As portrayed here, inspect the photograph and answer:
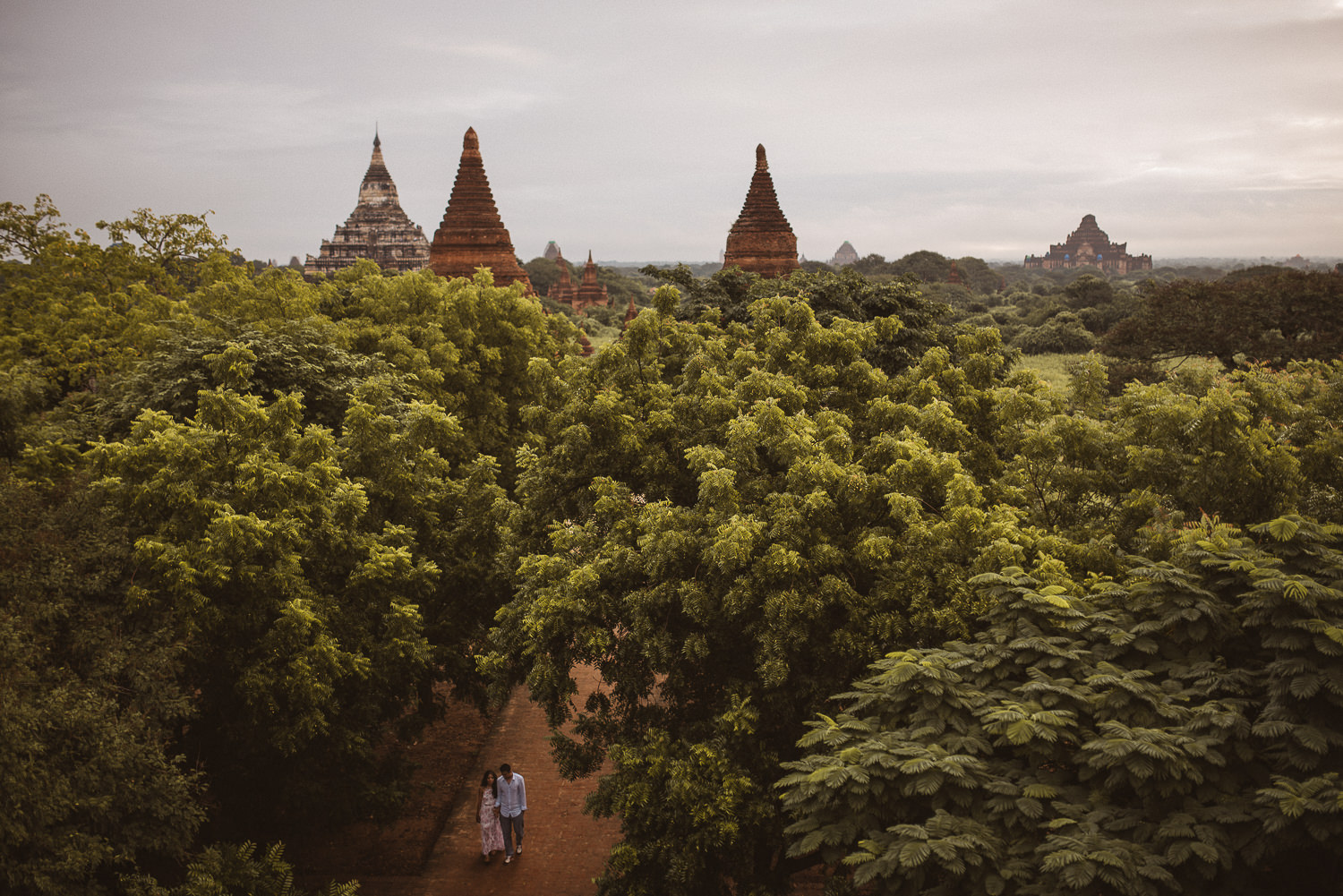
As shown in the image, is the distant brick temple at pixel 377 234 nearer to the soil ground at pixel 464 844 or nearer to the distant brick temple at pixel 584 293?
the distant brick temple at pixel 584 293

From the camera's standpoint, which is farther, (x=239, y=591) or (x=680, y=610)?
(x=239, y=591)

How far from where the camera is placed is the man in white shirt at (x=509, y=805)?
13.2 metres

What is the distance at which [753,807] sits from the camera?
894cm

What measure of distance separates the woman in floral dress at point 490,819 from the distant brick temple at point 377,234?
244 feet

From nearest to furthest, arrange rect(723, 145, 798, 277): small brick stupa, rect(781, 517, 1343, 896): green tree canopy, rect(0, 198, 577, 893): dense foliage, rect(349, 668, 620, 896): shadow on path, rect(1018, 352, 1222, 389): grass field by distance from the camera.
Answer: rect(781, 517, 1343, 896): green tree canopy, rect(0, 198, 577, 893): dense foliage, rect(349, 668, 620, 896): shadow on path, rect(723, 145, 798, 277): small brick stupa, rect(1018, 352, 1222, 389): grass field

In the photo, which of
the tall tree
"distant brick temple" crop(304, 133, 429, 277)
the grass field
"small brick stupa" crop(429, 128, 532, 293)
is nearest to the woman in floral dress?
the tall tree

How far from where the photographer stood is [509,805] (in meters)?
13.3

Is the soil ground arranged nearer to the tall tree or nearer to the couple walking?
the couple walking

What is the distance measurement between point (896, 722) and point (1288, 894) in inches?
129

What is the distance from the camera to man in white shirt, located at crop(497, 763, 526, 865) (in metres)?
13.2

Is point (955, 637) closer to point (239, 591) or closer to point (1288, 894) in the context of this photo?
point (1288, 894)

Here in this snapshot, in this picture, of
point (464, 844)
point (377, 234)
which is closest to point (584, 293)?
point (377, 234)

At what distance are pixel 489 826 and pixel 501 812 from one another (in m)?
0.33

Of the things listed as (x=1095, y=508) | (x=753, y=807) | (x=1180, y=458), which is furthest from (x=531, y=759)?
(x=1180, y=458)
